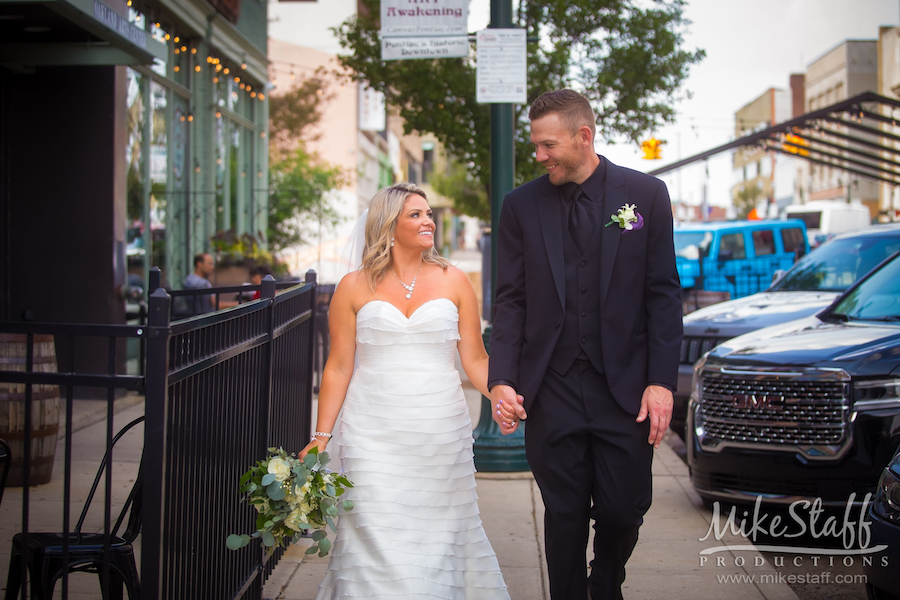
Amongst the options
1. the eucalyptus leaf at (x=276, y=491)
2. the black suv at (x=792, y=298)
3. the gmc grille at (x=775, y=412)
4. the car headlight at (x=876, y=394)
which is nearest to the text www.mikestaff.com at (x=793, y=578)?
the gmc grille at (x=775, y=412)

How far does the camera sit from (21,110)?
9062mm

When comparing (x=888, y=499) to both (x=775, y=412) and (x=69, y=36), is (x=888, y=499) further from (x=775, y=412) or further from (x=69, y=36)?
(x=69, y=36)

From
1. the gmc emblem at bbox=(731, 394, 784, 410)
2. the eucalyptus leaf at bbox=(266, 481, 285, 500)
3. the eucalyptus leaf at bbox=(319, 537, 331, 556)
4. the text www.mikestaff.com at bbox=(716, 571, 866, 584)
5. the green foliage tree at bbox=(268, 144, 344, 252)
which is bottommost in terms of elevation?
the text www.mikestaff.com at bbox=(716, 571, 866, 584)

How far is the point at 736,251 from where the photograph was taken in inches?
747

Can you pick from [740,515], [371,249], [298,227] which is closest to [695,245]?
[298,227]

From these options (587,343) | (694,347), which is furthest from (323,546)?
(694,347)

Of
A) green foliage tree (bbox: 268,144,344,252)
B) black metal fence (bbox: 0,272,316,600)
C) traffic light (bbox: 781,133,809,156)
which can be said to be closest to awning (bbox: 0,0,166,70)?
black metal fence (bbox: 0,272,316,600)

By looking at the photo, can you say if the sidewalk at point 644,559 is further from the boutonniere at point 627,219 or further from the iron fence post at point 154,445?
the boutonniere at point 627,219

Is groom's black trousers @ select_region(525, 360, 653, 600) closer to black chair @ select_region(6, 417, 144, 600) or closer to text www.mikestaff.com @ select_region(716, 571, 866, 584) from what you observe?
text www.mikestaff.com @ select_region(716, 571, 866, 584)

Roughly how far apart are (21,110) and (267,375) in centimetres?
662

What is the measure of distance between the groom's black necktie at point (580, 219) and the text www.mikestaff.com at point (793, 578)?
2.23m

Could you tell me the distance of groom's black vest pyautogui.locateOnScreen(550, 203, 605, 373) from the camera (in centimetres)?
324

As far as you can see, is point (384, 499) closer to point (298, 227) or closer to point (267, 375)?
point (267, 375)

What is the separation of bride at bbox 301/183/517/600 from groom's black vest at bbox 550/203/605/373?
0.70m
